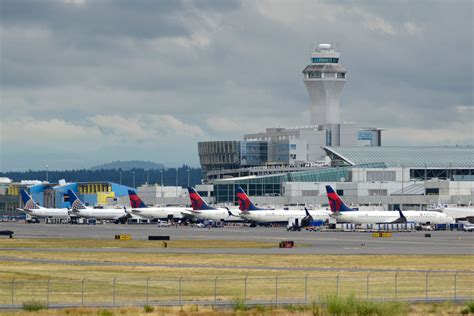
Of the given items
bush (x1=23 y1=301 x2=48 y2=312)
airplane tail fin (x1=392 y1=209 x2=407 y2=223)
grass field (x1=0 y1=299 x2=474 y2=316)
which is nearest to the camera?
grass field (x1=0 y1=299 x2=474 y2=316)

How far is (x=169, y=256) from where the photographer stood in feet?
349

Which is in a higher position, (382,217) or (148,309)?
(382,217)

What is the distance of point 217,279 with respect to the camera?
262ft

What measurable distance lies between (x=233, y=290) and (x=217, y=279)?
7.34 metres

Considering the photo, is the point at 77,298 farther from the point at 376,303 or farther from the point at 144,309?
the point at 376,303

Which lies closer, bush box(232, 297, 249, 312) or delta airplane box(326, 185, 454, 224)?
bush box(232, 297, 249, 312)

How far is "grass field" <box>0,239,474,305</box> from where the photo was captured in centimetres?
6906

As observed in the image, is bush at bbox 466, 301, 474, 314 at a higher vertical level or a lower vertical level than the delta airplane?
lower

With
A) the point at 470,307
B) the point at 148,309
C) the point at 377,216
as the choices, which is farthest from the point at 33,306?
the point at 377,216

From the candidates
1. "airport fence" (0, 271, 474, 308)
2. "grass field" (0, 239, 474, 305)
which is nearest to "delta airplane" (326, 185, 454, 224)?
"grass field" (0, 239, 474, 305)

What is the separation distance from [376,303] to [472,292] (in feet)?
42.7

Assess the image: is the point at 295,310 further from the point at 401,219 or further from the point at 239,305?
the point at 401,219

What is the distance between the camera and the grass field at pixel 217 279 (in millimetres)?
69062

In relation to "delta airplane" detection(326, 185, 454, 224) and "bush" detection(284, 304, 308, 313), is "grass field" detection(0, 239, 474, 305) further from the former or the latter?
"delta airplane" detection(326, 185, 454, 224)
